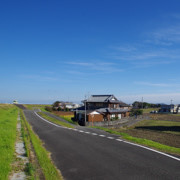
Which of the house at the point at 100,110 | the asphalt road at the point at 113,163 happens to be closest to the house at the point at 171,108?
the house at the point at 100,110

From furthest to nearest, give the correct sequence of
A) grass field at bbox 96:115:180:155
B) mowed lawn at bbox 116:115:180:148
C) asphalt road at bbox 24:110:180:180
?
mowed lawn at bbox 116:115:180:148 < grass field at bbox 96:115:180:155 < asphalt road at bbox 24:110:180:180

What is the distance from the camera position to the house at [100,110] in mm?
42031

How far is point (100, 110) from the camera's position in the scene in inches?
1769

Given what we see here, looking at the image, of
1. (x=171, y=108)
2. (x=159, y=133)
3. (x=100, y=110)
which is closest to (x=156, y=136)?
(x=159, y=133)

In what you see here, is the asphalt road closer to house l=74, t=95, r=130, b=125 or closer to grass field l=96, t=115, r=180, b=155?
grass field l=96, t=115, r=180, b=155

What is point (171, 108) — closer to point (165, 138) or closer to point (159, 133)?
point (159, 133)

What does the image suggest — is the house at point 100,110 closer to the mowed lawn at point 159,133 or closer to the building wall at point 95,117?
the building wall at point 95,117

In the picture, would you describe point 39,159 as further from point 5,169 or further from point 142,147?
point 142,147

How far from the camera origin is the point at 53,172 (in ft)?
22.7

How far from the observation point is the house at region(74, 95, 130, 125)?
42.0 meters

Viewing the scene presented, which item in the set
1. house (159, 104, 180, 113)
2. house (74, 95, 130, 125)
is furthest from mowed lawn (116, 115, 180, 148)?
house (159, 104, 180, 113)

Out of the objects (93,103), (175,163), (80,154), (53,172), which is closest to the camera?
(53,172)

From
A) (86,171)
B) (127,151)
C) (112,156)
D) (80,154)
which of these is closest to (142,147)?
(127,151)

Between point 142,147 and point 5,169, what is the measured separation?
25.4 feet
